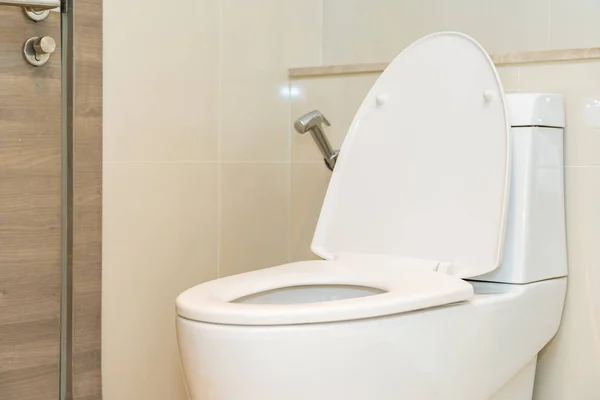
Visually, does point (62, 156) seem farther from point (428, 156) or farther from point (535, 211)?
point (535, 211)

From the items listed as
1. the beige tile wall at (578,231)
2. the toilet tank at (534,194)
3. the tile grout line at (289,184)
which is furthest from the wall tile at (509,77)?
the tile grout line at (289,184)

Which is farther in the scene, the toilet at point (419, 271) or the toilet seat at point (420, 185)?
the toilet seat at point (420, 185)

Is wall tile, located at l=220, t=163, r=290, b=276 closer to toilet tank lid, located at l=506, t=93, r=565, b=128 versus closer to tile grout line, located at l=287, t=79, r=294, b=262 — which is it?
tile grout line, located at l=287, t=79, r=294, b=262

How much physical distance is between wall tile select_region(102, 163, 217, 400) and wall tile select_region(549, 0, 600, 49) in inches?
30.1

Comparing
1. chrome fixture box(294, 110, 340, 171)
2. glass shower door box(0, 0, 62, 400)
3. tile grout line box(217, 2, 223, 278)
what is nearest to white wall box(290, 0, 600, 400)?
chrome fixture box(294, 110, 340, 171)

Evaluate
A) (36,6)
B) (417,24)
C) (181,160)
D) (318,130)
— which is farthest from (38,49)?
(417,24)

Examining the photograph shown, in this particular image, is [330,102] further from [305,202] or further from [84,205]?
[84,205]

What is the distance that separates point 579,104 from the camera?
1521 millimetres

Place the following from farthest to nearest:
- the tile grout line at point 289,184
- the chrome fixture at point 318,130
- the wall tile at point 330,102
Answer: the tile grout line at point 289,184
the wall tile at point 330,102
the chrome fixture at point 318,130

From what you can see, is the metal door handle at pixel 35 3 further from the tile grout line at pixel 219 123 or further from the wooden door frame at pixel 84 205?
the tile grout line at pixel 219 123

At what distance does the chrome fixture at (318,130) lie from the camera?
1.64m

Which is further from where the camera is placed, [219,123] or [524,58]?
A: [219,123]

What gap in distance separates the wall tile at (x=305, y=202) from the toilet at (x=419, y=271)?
29cm

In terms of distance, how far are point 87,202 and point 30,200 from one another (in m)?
0.15
